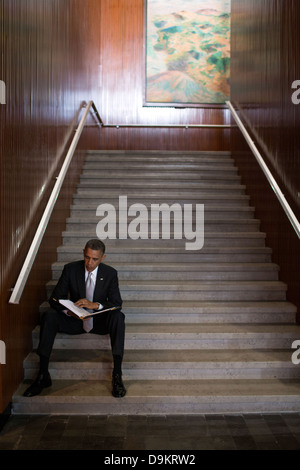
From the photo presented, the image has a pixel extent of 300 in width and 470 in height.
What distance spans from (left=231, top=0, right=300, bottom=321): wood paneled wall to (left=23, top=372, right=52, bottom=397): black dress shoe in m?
2.27

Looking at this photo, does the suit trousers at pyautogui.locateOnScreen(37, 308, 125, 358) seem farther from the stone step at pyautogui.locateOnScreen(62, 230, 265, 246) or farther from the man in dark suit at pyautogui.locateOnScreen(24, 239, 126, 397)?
the stone step at pyautogui.locateOnScreen(62, 230, 265, 246)

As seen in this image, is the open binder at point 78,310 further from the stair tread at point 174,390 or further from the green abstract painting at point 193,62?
the green abstract painting at point 193,62

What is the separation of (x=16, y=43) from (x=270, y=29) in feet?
9.63

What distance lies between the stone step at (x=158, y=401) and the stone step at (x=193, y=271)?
1.39m

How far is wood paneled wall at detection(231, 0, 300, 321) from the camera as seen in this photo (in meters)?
4.18

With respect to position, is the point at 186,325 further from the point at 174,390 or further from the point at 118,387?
the point at 118,387

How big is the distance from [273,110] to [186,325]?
247 cm

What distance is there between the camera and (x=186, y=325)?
13.0 ft

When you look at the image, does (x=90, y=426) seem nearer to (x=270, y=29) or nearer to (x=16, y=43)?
(x=16, y=43)

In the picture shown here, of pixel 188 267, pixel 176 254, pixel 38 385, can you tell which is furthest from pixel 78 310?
pixel 176 254

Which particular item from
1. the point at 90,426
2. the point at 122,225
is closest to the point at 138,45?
the point at 122,225

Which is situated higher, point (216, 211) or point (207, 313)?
point (216, 211)
